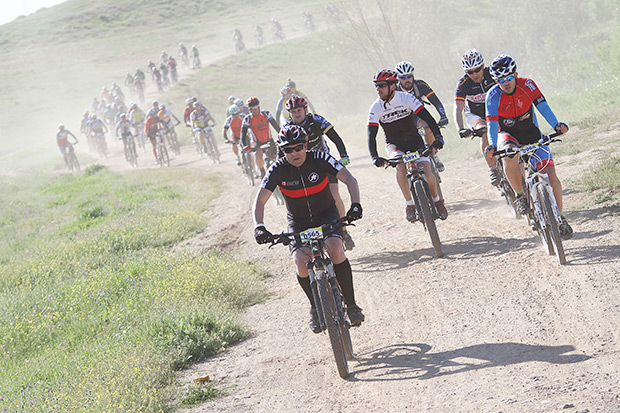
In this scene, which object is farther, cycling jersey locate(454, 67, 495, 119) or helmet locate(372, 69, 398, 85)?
cycling jersey locate(454, 67, 495, 119)

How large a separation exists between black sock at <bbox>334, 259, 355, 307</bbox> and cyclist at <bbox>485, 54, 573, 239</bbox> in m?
2.25

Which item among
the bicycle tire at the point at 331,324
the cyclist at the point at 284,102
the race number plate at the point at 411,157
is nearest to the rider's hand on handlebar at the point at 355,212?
the bicycle tire at the point at 331,324

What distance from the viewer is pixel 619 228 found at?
8.38 metres

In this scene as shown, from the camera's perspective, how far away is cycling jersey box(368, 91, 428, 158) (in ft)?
32.1

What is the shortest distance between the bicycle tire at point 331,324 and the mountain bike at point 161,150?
23196mm

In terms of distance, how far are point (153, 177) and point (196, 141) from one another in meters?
4.48

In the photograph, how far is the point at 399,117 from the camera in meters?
9.85

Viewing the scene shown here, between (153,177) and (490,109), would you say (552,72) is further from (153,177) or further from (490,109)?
(490,109)

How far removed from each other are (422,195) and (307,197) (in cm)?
277

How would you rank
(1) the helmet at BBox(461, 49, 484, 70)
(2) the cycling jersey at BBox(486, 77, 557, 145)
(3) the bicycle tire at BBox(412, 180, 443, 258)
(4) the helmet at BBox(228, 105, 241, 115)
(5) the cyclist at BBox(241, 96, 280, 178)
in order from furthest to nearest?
(4) the helmet at BBox(228, 105, 241, 115) → (5) the cyclist at BBox(241, 96, 280, 178) → (1) the helmet at BBox(461, 49, 484, 70) → (3) the bicycle tire at BBox(412, 180, 443, 258) → (2) the cycling jersey at BBox(486, 77, 557, 145)

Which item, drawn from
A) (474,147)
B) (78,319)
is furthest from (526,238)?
→ (474,147)

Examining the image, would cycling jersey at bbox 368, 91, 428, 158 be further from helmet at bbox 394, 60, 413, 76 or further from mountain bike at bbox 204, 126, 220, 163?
mountain bike at bbox 204, 126, 220, 163

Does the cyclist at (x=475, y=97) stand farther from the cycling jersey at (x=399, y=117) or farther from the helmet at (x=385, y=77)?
the helmet at (x=385, y=77)

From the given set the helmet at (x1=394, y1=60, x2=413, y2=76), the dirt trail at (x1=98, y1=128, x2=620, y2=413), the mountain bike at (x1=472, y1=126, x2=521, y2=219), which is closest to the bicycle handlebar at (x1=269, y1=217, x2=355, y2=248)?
the dirt trail at (x1=98, y1=128, x2=620, y2=413)
